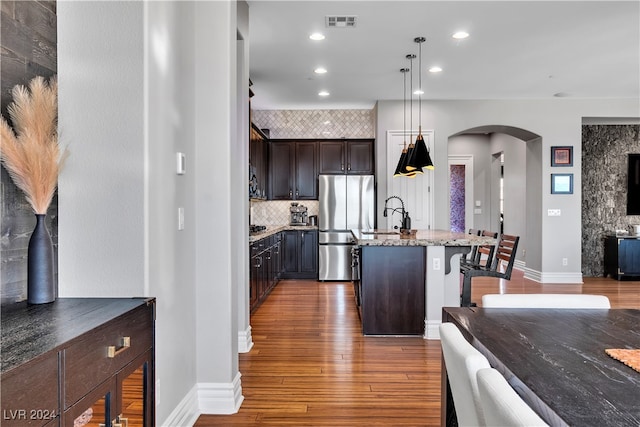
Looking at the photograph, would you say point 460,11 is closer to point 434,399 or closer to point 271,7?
point 271,7

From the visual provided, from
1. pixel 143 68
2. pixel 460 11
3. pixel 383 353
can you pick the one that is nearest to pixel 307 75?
pixel 460 11

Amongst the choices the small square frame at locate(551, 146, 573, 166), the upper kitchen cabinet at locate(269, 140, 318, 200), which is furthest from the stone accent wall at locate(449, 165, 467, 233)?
the upper kitchen cabinet at locate(269, 140, 318, 200)

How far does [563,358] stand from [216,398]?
6.30 ft

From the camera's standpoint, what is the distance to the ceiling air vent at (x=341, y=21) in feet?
12.8

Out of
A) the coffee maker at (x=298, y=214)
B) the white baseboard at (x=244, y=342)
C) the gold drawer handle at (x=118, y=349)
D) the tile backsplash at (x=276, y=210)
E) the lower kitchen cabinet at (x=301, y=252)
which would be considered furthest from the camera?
the tile backsplash at (x=276, y=210)

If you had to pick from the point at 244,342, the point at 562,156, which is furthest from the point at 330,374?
the point at 562,156

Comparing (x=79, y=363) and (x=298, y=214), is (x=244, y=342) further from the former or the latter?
(x=298, y=214)

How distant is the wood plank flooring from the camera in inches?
95.7

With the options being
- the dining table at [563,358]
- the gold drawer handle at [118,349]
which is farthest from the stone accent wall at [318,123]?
the gold drawer handle at [118,349]

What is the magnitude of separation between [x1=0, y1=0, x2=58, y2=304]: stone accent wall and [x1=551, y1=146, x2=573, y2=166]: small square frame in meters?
7.03

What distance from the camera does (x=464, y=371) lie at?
1.00 metres

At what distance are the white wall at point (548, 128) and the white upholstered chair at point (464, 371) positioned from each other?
19.7 feet

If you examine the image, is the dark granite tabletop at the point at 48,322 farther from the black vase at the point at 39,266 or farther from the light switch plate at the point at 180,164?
the light switch plate at the point at 180,164

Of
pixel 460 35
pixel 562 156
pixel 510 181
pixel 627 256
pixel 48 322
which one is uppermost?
pixel 460 35
